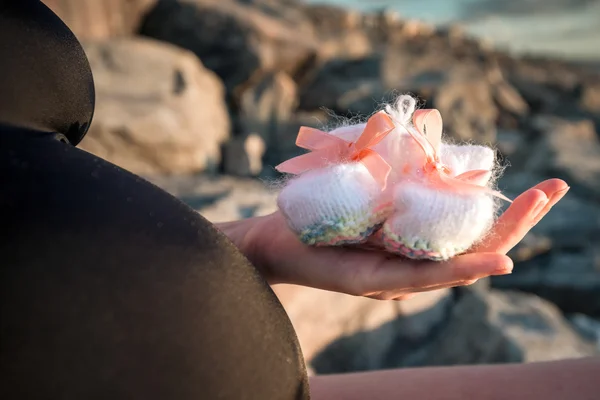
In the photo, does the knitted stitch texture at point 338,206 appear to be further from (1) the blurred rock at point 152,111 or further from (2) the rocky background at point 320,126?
(1) the blurred rock at point 152,111

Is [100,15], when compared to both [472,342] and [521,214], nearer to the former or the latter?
[472,342]

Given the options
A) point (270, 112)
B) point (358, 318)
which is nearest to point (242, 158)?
point (270, 112)

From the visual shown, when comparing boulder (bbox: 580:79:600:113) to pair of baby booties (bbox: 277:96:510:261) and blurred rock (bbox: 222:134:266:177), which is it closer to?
blurred rock (bbox: 222:134:266:177)

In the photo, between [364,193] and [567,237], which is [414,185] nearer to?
[364,193]

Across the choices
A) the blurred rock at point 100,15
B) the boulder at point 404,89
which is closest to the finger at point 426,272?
the blurred rock at point 100,15

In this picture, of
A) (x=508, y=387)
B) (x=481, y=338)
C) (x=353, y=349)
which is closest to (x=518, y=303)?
(x=481, y=338)
